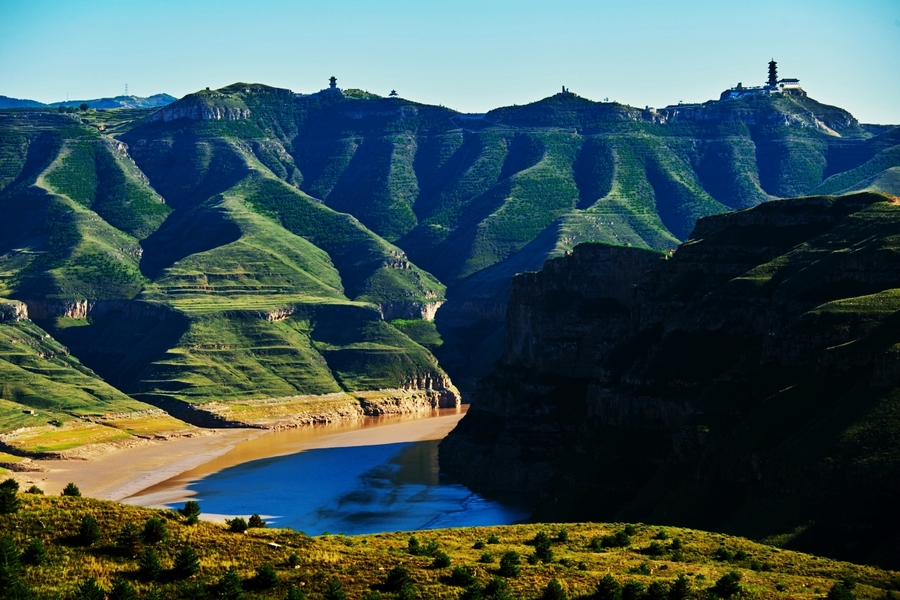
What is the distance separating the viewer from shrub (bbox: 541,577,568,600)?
→ 72500mm

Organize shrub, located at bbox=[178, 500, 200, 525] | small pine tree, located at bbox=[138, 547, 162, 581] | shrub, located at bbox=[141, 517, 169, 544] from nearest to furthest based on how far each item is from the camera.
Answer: small pine tree, located at bbox=[138, 547, 162, 581]
shrub, located at bbox=[141, 517, 169, 544]
shrub, located at bbox=[178, 500, 200, 525]

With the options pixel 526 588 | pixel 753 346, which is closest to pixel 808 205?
pixel 753 346

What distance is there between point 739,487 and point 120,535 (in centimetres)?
5614

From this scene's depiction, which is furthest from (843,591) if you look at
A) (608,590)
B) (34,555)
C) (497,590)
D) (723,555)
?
(34,555)

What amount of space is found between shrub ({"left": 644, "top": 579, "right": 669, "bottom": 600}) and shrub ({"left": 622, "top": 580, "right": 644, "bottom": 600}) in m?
0.28

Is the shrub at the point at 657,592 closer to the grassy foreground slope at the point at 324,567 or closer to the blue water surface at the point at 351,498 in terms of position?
the grassy foreground slope at the point at 324,567

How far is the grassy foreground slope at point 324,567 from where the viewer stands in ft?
231

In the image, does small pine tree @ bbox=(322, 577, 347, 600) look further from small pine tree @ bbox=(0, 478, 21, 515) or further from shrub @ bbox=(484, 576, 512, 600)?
small pine tree @ bbox=(0, 478, 21, 515)

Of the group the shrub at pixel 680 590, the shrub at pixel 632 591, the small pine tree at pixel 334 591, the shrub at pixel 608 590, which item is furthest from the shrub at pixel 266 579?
the shrub at pixel 680 590

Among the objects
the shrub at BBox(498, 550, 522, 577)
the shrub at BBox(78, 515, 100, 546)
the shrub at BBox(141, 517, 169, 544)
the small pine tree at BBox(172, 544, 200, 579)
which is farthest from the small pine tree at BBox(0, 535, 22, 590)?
the shrub at BBox(498, 550, 522, 577)

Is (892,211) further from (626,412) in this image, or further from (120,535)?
(120,535)

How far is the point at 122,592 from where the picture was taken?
2628 inches

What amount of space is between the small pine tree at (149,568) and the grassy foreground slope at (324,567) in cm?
23

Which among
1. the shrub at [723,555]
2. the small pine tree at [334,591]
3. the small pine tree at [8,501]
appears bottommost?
the shrub at [723,555]
